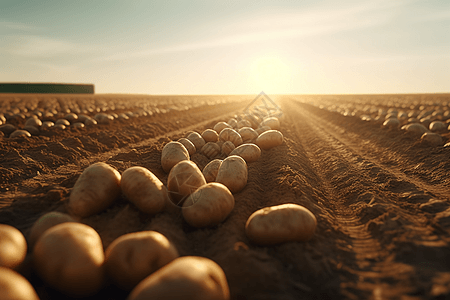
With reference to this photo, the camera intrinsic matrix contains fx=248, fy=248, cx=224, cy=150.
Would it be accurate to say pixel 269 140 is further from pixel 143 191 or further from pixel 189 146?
pixel 143 191

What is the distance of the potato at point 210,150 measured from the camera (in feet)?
23.9

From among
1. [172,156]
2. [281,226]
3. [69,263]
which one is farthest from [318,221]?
[69,263]

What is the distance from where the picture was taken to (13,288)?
1851mm

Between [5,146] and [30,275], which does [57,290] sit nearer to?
[30,275]

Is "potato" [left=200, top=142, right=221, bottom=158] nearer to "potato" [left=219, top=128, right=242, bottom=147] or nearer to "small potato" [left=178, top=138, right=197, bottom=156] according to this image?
"small potato" [left=178, top=138, right=197, bottom=156]

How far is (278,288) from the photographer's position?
253 cm

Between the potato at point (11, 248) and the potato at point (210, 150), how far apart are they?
5.02 m

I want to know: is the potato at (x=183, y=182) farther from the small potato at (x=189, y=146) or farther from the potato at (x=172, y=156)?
the small potato at (x=189, y=146)

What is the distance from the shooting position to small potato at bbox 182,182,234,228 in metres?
3.51

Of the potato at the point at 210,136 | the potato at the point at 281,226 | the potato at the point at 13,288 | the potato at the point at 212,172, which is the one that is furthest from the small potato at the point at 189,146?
the potato at the point at 13,288

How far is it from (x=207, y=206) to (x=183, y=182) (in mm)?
698

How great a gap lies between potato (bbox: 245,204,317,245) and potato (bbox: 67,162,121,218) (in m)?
2.17

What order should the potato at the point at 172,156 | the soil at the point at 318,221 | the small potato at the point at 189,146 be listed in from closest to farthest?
the soil at the point at 318,221
the potato at the point at 172,156
the small potato at the point at 189,146

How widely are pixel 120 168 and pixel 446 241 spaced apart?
592cm
